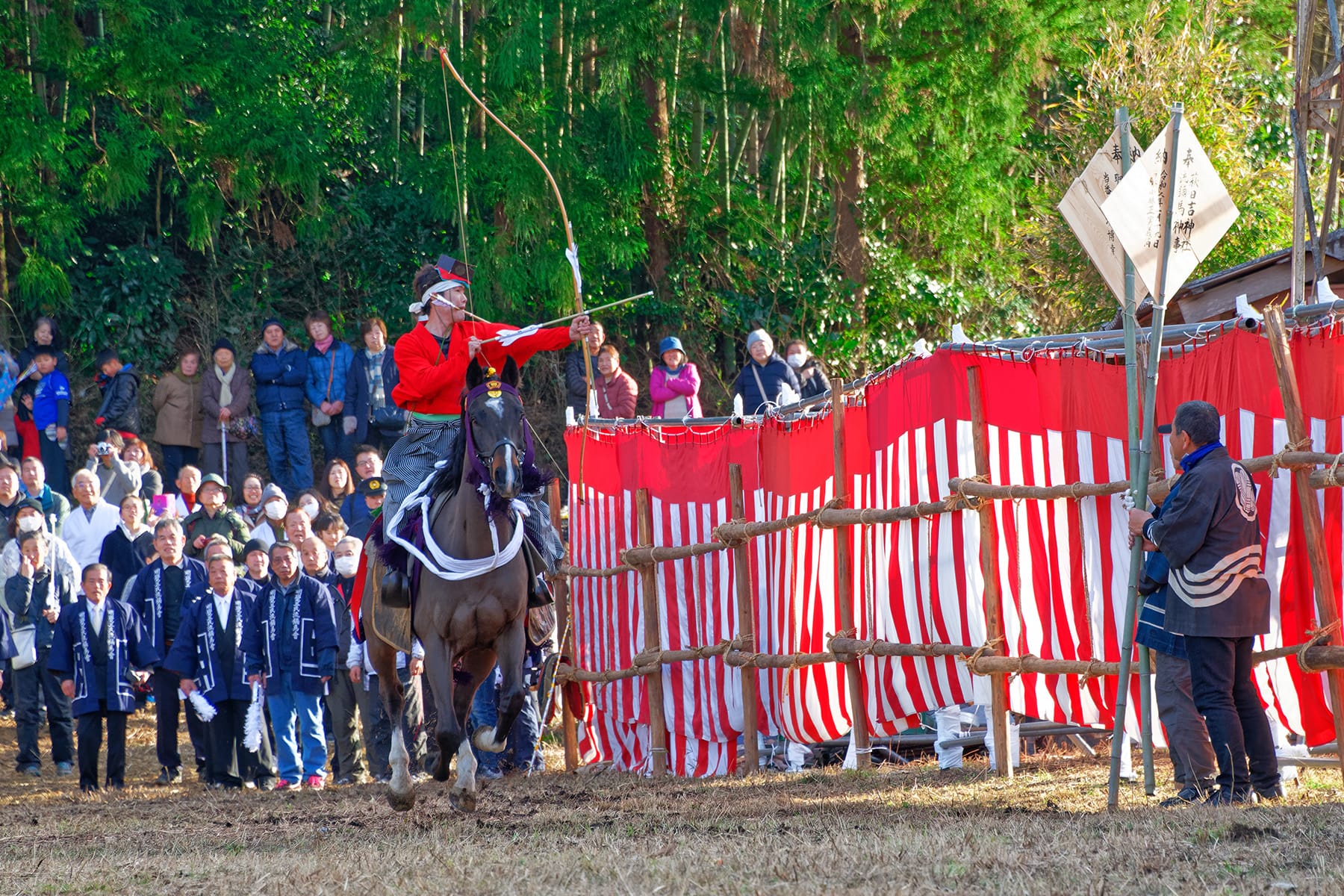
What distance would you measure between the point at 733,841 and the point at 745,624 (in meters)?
4.22

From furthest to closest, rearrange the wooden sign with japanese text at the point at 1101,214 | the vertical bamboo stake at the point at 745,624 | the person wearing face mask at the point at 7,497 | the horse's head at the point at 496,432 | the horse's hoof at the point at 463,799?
the person wearing face mask at the point at 7,497 < the vertical bamboo stake at the point at 745,624 < the horse's hoof at the point at 463,799 < the horse's head at the point at 496,432 < the wooden sign with japanese text at the point at 1101,214

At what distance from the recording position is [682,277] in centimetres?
2319

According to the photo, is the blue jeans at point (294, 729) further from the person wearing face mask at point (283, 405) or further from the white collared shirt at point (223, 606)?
the person wearing face mask at point (283, 405)

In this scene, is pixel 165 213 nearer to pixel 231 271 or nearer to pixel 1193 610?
pixel 231 271

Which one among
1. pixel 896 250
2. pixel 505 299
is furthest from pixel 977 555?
pixel 896 250

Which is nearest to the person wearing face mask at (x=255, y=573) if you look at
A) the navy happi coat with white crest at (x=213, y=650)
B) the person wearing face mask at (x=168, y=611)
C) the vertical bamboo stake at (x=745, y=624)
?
the navy happi coat with white crest at (x=213, y=650)

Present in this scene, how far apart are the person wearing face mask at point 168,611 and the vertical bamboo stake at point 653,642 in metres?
3.60

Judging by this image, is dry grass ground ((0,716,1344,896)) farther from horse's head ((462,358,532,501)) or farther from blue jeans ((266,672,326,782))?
blue jeans ((266,672,326,782))

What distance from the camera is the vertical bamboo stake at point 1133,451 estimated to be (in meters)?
7.70

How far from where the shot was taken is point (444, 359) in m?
9.53

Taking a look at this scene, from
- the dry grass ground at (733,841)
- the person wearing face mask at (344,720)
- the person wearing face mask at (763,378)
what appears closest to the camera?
the dry grass ground at (733,841)

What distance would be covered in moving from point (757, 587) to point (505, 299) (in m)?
9.78

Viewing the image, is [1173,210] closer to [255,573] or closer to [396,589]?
[396,589]

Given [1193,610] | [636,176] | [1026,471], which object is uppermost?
[636,176]
